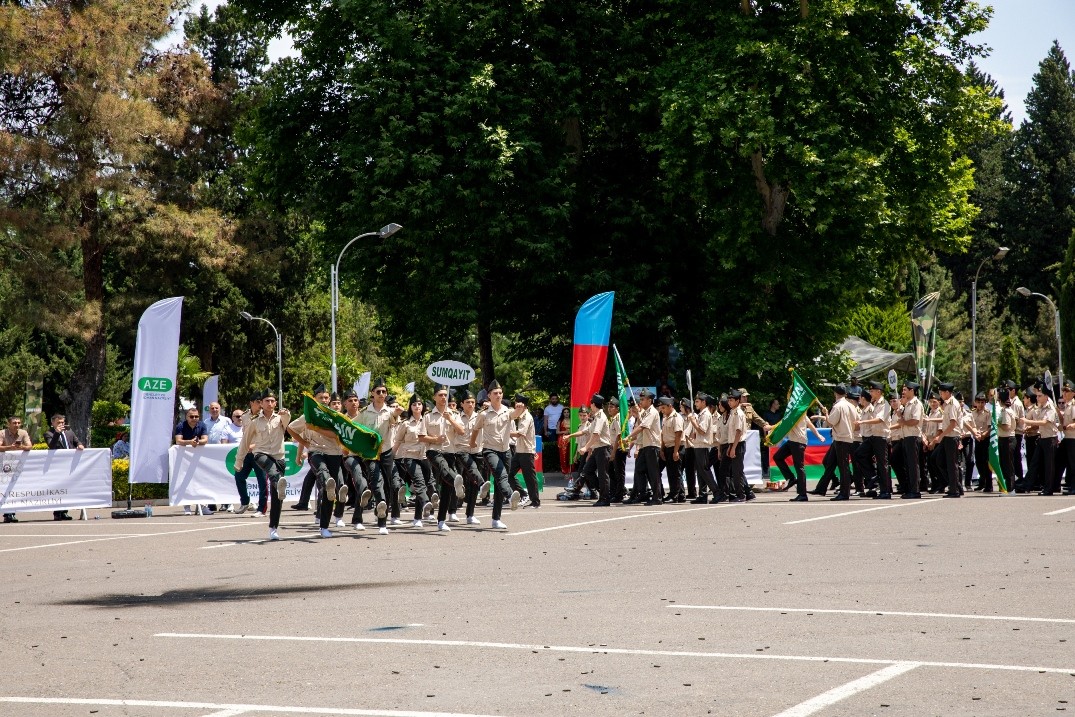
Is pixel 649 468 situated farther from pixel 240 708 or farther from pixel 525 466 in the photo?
pixel 240 708

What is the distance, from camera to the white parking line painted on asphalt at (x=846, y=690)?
6.57 m

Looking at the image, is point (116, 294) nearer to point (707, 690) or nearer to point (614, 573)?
point (614, 573)

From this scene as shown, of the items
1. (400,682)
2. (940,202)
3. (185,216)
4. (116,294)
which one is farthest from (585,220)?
(400,682)

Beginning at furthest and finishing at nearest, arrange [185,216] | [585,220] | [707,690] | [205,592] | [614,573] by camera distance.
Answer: [185,216] → [585,220] → [614,573] → [205,592] → [707,690]

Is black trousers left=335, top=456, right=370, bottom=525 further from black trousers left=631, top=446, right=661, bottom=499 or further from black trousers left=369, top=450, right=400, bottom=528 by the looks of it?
black trousers left=631, top=446, right=661, bottom=499

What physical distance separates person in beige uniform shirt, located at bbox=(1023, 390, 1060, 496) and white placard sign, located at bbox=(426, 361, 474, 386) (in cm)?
1209

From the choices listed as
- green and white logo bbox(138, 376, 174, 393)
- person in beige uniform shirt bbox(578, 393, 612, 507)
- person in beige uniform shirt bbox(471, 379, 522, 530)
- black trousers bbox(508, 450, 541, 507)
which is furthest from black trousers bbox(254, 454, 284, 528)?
person in beige uniform shirt bbox(578, 393, 612, 507)

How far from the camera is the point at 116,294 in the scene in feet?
162

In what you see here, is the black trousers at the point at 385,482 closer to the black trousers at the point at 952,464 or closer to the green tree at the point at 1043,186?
the black trousers at the point at 952,464

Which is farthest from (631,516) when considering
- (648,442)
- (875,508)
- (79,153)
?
(79,153)

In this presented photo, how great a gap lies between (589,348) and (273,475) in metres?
10.2

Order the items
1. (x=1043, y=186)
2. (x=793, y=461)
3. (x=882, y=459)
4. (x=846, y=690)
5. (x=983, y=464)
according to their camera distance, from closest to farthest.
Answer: (x=846, y=690), (x=882, y=459), (x=793, y=461), (x=983, y=464), (x=1043, y=186)

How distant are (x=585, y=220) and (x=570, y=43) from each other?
4.78 metres

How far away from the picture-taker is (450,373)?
29.5 meters
